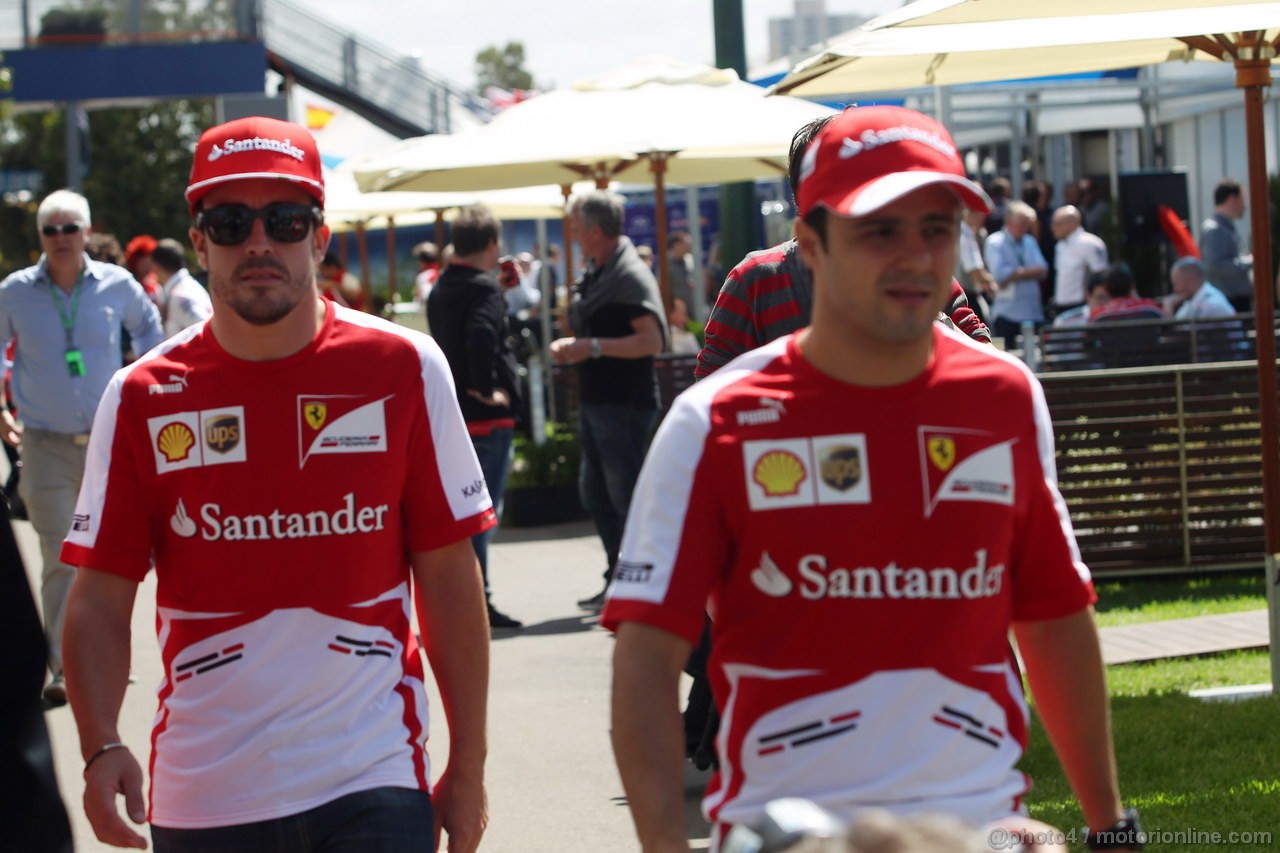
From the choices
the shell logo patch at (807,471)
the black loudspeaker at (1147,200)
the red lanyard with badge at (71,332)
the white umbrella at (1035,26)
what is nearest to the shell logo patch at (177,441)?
the shell logo patch at (807,471)

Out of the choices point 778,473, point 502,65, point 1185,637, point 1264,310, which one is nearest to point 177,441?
point 778,473

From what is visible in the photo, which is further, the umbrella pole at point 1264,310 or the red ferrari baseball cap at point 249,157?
the umbrella pole at point 1264,310

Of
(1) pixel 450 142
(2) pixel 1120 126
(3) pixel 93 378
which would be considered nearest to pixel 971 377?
(3) pixel 93 378

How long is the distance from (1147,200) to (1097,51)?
11.3m

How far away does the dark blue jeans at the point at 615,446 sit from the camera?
9688mm

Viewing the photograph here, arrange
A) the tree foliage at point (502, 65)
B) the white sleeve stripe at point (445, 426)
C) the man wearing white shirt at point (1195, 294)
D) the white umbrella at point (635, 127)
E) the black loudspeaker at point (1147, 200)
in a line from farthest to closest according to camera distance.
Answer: the tree foliage at point (502, 65) → the black loudspeaker at point (1147, 200) → the man wearing white shirt at point (1195, 294) → the white umbrella at point (635, 127) → the white sleeve stripe at point (445, 426)

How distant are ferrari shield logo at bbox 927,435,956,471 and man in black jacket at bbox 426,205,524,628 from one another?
7.12 meters

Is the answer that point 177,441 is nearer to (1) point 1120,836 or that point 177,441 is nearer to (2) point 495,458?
(1) point 1120,836

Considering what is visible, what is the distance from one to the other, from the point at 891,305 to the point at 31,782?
50.3 inches

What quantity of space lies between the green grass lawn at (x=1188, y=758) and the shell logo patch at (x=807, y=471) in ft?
10.6

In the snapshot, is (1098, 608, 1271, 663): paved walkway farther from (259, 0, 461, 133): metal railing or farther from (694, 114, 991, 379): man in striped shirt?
(259, 0, 461, 133): metal railing

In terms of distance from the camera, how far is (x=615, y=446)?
9.70 meters

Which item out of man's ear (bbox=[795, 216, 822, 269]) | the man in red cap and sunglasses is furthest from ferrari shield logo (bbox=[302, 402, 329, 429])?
man's ear (bbox=[795, 216, 822, 269])

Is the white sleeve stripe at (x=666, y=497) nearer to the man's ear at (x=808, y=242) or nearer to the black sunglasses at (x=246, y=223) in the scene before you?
the man's ear at (x=808, y=242)
